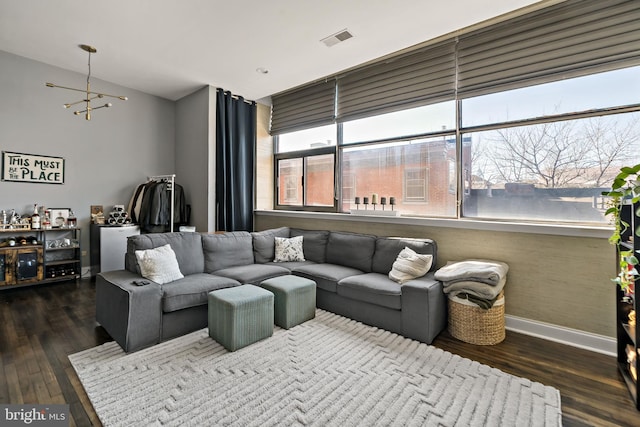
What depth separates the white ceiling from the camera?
8.95 ft

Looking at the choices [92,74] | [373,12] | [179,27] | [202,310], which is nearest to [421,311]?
[202,310]

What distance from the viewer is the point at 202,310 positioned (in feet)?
9.04

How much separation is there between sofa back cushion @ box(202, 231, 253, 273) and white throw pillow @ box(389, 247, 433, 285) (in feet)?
5.98

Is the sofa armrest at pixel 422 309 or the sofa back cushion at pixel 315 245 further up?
the sofa back cushion at pixel 315 245

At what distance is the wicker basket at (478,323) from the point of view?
2.53 meters

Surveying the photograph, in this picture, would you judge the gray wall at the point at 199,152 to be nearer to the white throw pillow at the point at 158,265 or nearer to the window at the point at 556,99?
the white throw pillow at the point at 158,265

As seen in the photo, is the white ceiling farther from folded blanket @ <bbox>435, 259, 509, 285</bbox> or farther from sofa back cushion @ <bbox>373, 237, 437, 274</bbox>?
folded blanket @ <bbox>435, 259, 509, 285</bbox>

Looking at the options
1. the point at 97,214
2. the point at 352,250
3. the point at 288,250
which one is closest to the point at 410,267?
→ the point at 352,250

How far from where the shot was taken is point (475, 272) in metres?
2.55

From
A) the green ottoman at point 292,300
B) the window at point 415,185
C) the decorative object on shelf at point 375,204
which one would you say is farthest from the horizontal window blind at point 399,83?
the green ottoman at point 292,300

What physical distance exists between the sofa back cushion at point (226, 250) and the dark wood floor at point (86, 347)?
116 cm

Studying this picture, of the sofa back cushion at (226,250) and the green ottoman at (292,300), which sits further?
the sofa back cushion at (226,250)

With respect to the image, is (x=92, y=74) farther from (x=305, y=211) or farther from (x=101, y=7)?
(x=305, y=211)

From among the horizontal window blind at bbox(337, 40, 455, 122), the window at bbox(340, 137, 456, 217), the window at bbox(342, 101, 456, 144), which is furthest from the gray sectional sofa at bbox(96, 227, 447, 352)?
the horizontal window blind at bbox(337, 40, 455, 122)
